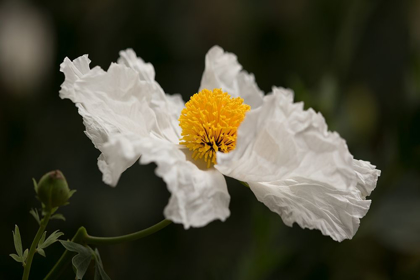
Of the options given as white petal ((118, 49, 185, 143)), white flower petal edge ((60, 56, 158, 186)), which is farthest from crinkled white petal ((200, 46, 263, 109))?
white flower petal edge ((60, 56, 158, 186))

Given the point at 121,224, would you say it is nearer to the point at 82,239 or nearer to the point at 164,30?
the point at 164,30

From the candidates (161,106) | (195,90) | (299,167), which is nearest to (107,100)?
(161,106)

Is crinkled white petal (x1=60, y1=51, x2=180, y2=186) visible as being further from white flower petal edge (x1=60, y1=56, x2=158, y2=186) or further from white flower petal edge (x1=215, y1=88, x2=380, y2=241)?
white flower petal edge (x1=215, y1=88, x2=380, y2=241)

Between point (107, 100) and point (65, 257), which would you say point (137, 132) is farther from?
point (65, 257)

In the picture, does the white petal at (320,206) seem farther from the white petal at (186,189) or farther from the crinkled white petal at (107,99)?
the crinkled white petal at (107,99)

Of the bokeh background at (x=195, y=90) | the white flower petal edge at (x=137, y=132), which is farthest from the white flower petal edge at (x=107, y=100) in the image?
the bokeh background at (x=195, y=90)

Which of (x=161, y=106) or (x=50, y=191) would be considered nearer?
(x=50, y=191)

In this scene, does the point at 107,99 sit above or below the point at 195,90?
above
